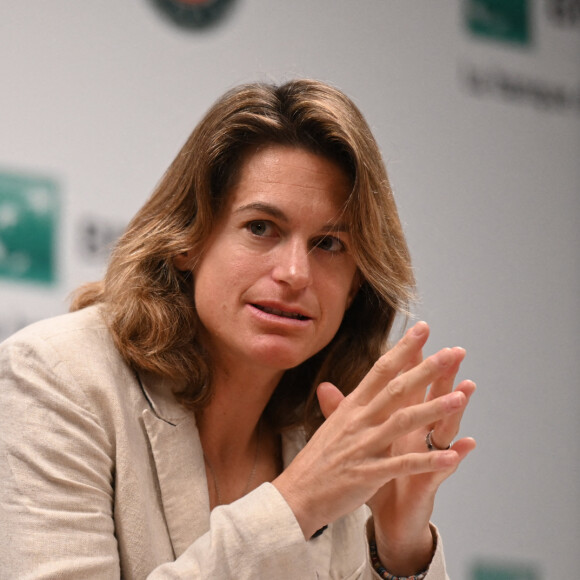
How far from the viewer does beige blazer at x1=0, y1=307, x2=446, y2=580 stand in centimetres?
186

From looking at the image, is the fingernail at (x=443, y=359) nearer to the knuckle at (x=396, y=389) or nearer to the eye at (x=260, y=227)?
the knuckle at (x=396, y=389)

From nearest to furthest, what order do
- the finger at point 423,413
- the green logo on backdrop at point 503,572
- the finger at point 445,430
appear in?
the finger at point 423,413, the finger at point 445,430, the green logo on backdrop at point 503,572

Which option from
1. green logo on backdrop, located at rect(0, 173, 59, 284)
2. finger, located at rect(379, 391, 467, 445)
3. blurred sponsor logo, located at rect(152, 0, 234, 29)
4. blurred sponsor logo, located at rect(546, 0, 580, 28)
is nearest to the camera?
finger, located at rect(379, 391, 467, 445)

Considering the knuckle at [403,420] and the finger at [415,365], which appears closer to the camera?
the knuckle at [403,420]

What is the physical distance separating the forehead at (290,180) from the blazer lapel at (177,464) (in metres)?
0.48

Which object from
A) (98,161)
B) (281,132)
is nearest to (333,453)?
(281,132)

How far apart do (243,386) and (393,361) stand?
642 mm

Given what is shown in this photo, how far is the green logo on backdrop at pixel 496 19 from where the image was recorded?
4137 millimetres

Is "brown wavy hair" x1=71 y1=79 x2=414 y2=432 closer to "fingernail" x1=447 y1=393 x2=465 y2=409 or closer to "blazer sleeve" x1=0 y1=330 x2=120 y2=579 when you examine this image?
"blazer sleeve" x1=0 y1=330 x2=120 y2=579

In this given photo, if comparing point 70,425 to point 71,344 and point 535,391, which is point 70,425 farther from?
point 535,391

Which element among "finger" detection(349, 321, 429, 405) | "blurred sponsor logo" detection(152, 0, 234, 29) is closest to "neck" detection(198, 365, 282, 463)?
"finger" detection(349, 321, 429, 405)

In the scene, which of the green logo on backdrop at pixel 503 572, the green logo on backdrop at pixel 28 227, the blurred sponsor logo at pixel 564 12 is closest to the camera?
the green logo on backdrop at pixel 28 227

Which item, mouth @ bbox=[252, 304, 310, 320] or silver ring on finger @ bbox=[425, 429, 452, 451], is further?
mouth @ bbox=[252, 304, 310, 320]

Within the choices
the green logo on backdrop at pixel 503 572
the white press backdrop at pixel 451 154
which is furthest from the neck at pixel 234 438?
the green logo on backdrop at pixel 503 572
